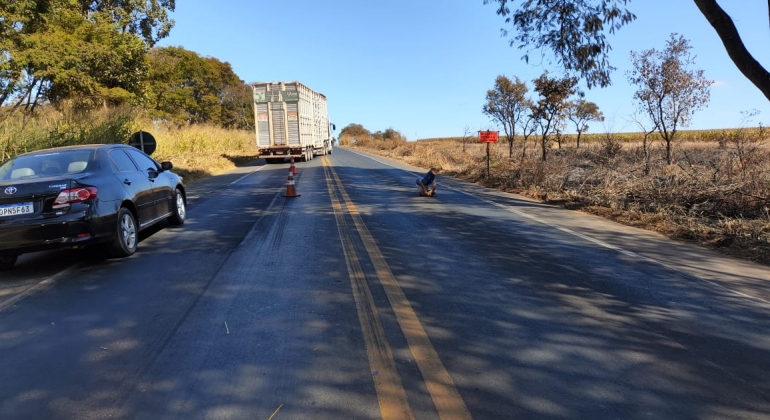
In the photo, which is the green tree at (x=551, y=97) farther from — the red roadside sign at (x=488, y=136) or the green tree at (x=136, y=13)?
the green tree at (x=136, y=13)

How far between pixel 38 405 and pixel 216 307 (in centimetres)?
181

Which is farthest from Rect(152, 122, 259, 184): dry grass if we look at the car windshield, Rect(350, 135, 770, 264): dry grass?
Rect(350, 135, 770, 264): dry grass

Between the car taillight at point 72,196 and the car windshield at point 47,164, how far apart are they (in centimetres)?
56

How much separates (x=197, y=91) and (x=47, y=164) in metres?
55.7

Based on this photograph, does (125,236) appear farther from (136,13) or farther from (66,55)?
(136,13)

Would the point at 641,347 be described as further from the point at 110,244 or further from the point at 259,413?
the point at 110,244

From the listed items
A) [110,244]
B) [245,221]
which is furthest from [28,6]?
[110,244]

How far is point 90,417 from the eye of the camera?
3.01m

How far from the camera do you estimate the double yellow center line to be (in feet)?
10.1

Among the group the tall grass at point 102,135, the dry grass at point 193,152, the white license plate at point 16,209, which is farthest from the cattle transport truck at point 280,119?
the white license plate at point 16,209

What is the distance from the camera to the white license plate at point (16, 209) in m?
6.01

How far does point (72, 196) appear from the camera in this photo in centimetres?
625

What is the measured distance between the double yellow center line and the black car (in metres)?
3.18

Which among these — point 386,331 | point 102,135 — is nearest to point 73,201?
point 386,331
